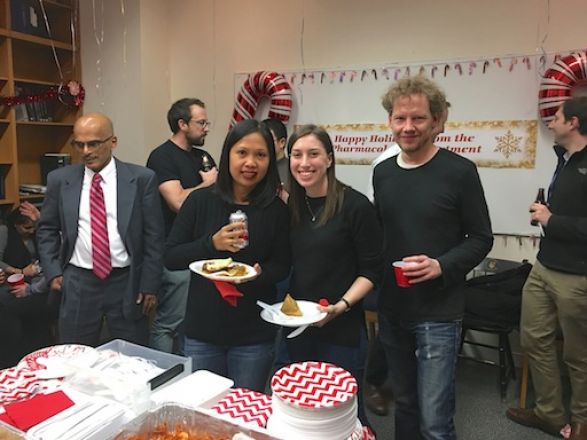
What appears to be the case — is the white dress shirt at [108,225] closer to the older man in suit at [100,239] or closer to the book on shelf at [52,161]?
the older man in suit at [100,239]

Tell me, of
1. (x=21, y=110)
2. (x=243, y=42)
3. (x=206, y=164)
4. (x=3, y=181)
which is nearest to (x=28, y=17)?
(x=21, y=110)

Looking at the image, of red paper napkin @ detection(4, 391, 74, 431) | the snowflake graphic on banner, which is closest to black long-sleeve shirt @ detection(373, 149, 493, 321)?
red paper napkin @ detection(4, 391, 74, 431)

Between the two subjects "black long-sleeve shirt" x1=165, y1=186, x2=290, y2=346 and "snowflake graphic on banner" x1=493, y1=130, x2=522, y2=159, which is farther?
"snowflake graphic on banner" x1=493, y1=130, x2=522, y2=159

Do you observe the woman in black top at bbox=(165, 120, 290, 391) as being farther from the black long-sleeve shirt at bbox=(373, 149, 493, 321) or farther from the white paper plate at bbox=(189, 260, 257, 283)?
the black long-sleeve shirt at bbox=(373, 149, 493, 321)

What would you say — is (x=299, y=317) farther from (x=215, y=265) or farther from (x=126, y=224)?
(x=126, y=224)

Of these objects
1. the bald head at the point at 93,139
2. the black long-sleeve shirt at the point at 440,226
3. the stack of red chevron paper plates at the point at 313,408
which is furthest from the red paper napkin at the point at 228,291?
the bald head at the point at 93,139

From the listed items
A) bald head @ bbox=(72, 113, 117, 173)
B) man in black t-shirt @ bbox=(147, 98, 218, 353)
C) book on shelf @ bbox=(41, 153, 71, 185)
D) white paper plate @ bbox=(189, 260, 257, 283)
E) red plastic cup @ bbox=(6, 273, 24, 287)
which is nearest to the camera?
white paper plate @ bbox=(189, 260, 257, 283)

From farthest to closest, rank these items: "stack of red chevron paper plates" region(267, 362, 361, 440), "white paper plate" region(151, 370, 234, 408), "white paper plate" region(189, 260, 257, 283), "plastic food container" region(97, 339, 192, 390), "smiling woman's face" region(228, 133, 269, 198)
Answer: "smiling woman's face" region(228, 133, 269, 198)
"white paper plate" region(189, 260, 257, 283)
"plastic food container" region(97, 339, 192, 390)
"white paper plate" region(151, 370, 234, 408)
"stack of red chevron paper plates" region(267, 362, 361, 440)

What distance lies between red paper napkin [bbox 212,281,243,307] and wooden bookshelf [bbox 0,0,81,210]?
10.2 ft

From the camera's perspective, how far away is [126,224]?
2365 millimetres

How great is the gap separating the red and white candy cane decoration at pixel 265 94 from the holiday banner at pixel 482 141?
1.89ft

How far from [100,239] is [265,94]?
87.5 inches

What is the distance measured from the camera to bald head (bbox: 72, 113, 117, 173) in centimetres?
230

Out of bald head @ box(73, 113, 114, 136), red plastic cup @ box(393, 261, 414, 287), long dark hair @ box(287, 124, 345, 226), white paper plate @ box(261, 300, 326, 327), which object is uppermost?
bald head @ box(73, 113, 114, 136)
